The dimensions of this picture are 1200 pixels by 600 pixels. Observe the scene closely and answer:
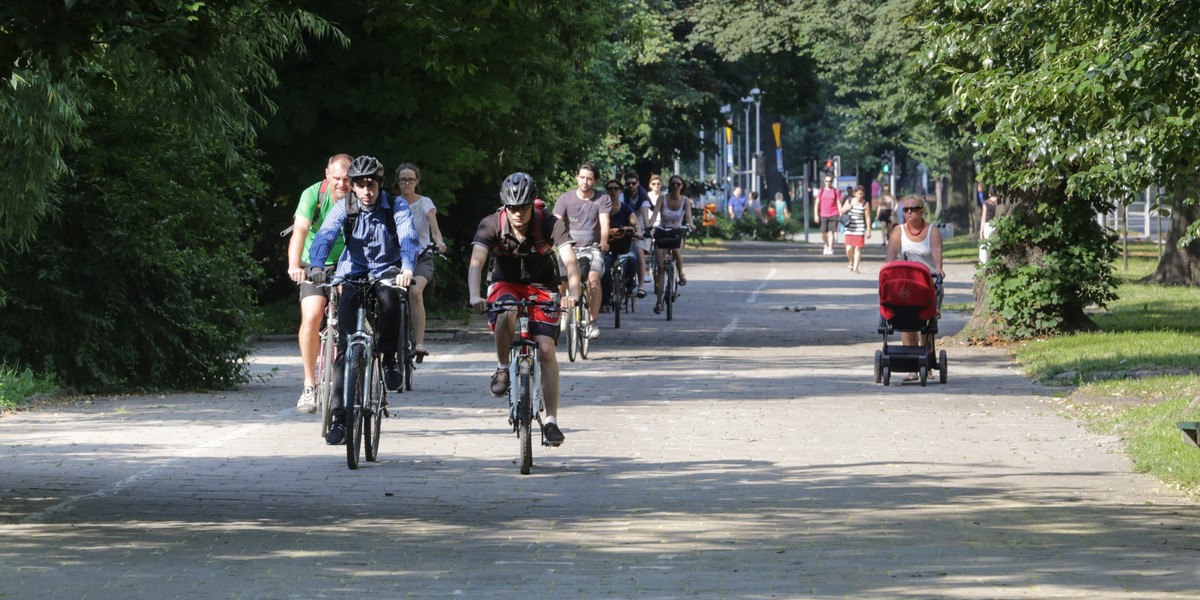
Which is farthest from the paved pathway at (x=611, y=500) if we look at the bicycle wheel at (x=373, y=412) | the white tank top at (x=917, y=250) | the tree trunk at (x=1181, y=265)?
the tree trunk at (x=1181, y=265)

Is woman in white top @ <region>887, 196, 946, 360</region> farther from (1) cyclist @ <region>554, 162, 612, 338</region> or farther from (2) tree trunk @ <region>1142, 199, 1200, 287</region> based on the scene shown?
(2) tree trunk @ <region>1142, 199, 1200, 287</region>

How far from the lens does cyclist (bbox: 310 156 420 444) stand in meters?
11.5

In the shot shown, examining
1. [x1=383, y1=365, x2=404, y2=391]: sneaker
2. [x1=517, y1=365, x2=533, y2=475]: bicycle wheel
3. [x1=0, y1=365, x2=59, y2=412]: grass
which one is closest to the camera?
[x1=517, y1=365, x2=533, y2=475]: bicycle wheel

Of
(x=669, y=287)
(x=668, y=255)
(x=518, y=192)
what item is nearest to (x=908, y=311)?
(x=518, y=192)

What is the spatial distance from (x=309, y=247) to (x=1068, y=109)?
16.4 ft

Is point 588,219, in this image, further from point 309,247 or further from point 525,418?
point 525,418

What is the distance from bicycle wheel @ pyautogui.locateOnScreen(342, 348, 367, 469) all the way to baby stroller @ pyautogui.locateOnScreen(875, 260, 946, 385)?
6291mm

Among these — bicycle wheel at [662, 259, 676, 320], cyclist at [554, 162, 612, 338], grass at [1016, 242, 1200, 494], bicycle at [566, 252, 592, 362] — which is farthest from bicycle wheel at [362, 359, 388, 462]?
bicycle wheel at [662, 259, 676, 320]

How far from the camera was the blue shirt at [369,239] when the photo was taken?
38.2ft

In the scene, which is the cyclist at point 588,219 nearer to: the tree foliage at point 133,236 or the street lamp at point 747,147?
the tree foliage at point 133,236

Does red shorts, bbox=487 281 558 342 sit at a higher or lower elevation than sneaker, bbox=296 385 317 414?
higher

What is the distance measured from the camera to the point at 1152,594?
7137mm

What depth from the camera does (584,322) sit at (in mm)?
19188

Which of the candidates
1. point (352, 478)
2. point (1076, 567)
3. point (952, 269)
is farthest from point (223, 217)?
point (952, 269)
